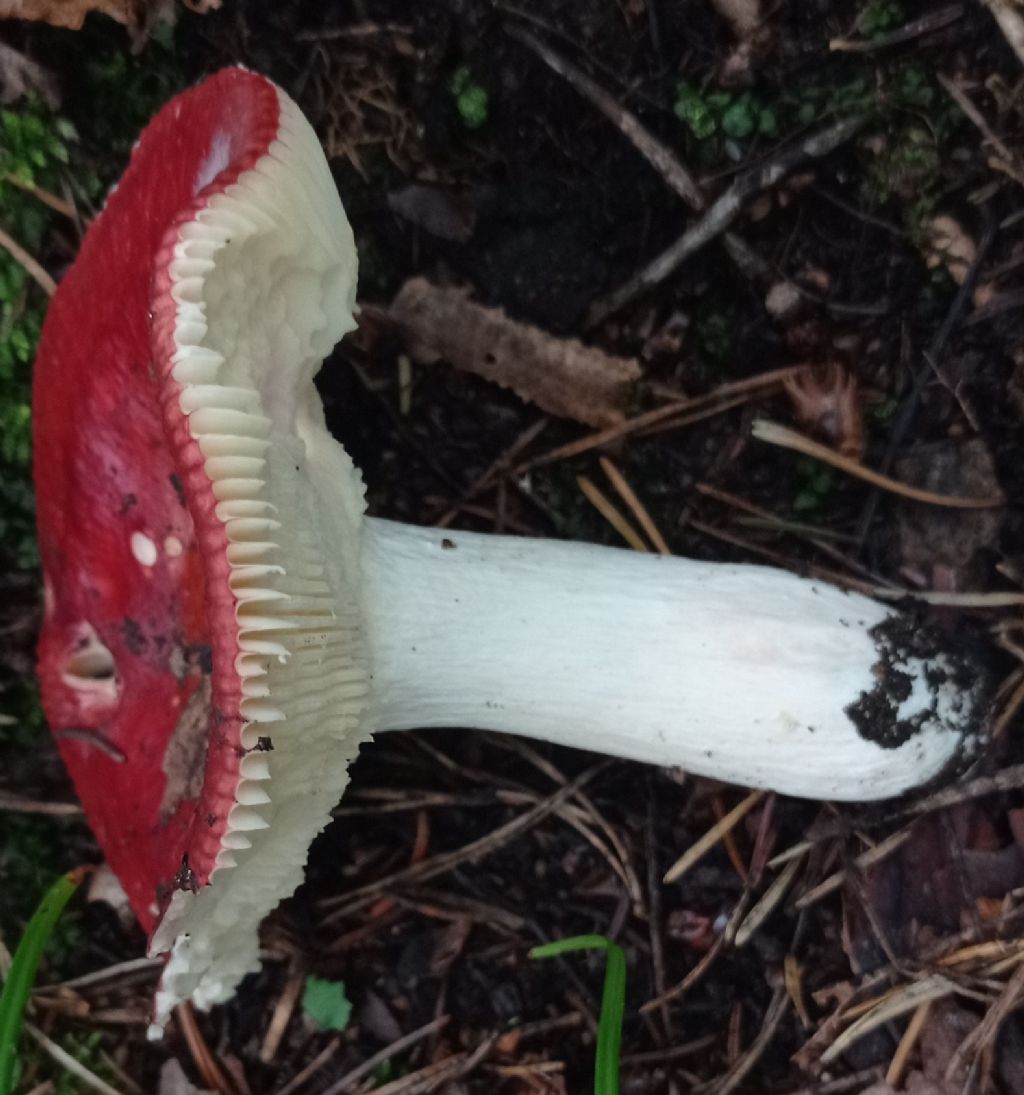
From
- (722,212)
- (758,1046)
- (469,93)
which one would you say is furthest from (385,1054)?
(469,93)

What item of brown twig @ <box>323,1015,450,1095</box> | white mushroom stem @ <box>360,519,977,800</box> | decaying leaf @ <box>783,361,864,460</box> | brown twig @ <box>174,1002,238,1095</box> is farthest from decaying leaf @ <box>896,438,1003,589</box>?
brown twig @ <box>174,1002,238,1095</box>

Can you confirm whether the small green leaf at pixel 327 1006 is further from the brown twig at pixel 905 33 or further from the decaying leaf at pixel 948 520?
the brown twig at pixel 905 33

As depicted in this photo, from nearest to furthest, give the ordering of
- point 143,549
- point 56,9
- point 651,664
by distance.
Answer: point 143,549
point 651,664
point 56,9

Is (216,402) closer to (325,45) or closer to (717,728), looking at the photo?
(717,728)

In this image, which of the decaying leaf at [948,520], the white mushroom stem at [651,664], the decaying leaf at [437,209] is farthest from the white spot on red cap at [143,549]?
the decaying leaf at [948,520]

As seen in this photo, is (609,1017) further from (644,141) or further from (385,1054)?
(644,141)

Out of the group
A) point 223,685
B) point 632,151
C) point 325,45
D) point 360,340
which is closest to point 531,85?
point 632,151

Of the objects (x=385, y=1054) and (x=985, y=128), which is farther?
(x=385, y=1054)
